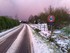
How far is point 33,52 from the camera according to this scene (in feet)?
36.9

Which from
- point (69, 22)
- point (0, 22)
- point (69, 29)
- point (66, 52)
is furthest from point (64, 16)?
point (66, 52)

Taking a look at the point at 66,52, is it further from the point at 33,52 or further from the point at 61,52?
the point at 33,52

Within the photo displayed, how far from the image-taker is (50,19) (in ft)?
61.9

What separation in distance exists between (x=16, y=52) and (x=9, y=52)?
43cm

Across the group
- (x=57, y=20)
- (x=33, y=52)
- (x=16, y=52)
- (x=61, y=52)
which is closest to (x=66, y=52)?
(x=61, y=52)

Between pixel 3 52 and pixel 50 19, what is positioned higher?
pixel 50 19

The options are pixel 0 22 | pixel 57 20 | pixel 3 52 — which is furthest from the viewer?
pixel 0 22

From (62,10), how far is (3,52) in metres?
35.5

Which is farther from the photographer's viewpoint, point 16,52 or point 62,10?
point 62,10

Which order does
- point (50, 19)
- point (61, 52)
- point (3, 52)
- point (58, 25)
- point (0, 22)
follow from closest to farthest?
point (3, 52) < point (61, 52) < point (50, 19) < point (58, 25) < point (0, 22)

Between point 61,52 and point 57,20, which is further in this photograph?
point 57,20

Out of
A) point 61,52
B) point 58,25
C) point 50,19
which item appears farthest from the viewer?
point 58,25

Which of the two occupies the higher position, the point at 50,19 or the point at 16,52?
the point at 50,19

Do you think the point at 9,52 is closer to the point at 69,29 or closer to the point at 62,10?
the point at 69,29
